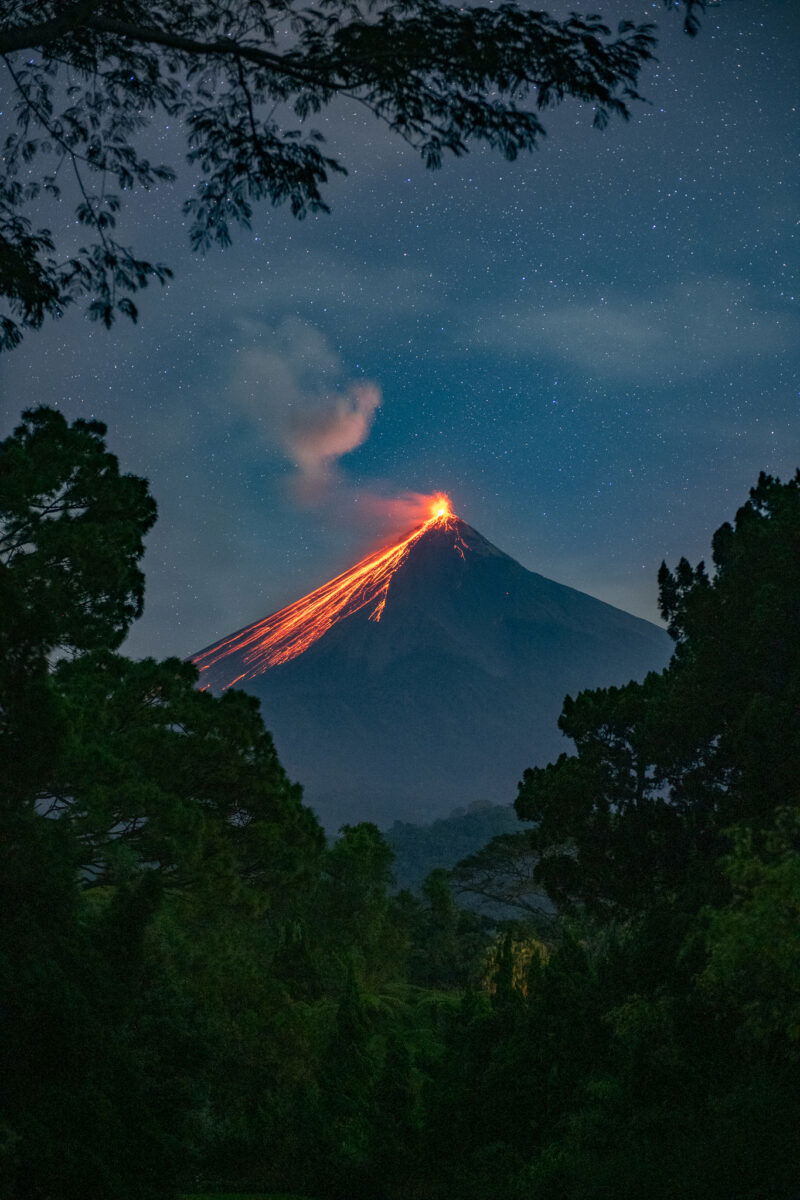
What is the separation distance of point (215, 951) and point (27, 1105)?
11.0 meters

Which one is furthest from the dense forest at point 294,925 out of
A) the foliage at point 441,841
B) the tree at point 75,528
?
the foliage at point 441,841

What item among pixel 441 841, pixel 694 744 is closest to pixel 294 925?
pixel 694 744

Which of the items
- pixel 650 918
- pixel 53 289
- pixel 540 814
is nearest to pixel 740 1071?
pixel 650 918

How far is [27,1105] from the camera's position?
7.35 metres

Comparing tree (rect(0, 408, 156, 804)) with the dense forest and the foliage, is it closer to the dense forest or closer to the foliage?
the dense forest

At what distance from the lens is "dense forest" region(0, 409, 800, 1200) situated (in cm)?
830

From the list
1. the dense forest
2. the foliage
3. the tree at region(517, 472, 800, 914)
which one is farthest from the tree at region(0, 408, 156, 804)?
the foliage

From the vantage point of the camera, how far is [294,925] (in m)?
24.7

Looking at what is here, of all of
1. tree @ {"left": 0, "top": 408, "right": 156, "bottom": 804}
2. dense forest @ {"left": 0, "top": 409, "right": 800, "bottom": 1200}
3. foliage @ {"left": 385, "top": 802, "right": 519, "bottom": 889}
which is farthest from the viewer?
foliage @ {"left": 385, "top": 802, "right": 519, "bottom": 889}

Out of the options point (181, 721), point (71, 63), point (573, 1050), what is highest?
point (71, 63)

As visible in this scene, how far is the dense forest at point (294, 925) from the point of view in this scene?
327 inches

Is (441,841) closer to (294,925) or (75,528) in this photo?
(294,925)

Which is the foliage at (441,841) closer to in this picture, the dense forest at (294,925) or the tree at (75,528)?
the dense forest at (294,925)

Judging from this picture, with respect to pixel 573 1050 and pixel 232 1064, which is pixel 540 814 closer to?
pixel 573 1050
